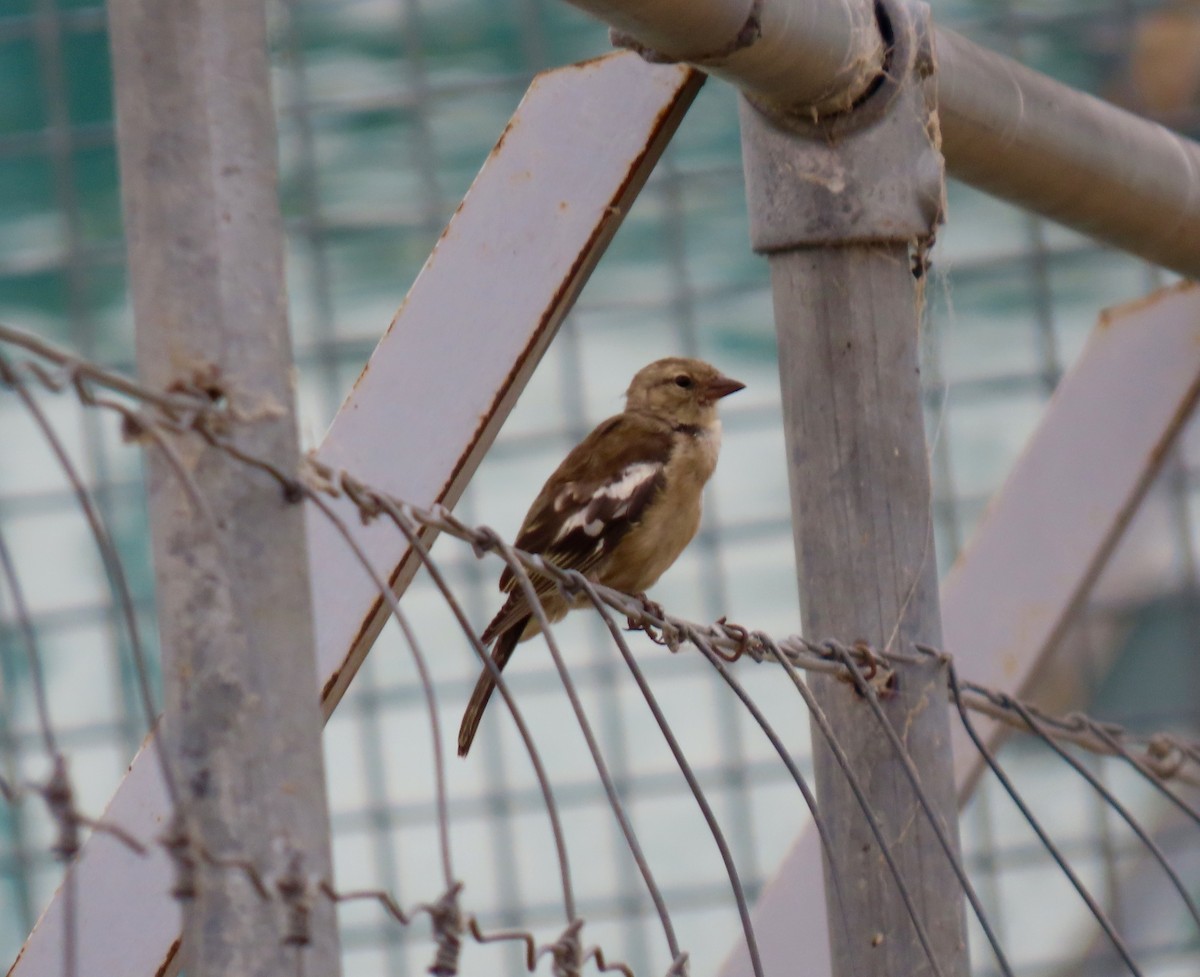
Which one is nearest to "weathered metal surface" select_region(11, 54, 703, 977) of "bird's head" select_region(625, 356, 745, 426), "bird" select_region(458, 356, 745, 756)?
"bird" select_region(458, 356, 745, 756)

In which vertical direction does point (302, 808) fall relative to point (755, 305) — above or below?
below

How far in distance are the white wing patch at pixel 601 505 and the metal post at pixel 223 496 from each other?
2010 millimetres

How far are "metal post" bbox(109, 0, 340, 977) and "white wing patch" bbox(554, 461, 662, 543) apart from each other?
201cm

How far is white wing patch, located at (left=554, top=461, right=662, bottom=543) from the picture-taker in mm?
3273

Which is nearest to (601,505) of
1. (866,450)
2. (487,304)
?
(487,304)

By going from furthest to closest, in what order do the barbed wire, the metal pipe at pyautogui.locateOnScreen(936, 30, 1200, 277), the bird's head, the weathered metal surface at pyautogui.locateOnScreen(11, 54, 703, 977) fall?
the bird's head
the metal pipe at pyautogui.locateOnScreen(936, 30, 1200, 277)
the weathered metal surface at pyautogui.locateOnScreen(11, 54, 703, 977)
the barbed wire

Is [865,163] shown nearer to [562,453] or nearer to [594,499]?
[594,499]

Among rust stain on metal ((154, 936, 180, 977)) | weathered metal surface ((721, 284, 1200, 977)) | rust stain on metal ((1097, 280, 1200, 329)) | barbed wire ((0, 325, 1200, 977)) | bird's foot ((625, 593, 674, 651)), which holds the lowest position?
rust stain on metal ((154, 936, 180, 977))

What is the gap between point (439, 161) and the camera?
16.6ft

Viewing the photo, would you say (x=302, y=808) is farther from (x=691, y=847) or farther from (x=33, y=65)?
(x=33, y=65)

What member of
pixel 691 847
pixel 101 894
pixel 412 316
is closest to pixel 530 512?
pixel 412 316

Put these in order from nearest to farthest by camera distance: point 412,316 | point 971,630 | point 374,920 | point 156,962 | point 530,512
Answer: point 156,962, point 412,316, point 971,630, point 530,512, point 374,920

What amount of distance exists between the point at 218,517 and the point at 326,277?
378cm

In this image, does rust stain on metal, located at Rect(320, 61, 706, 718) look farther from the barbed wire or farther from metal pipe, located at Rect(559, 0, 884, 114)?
the barbed wire
